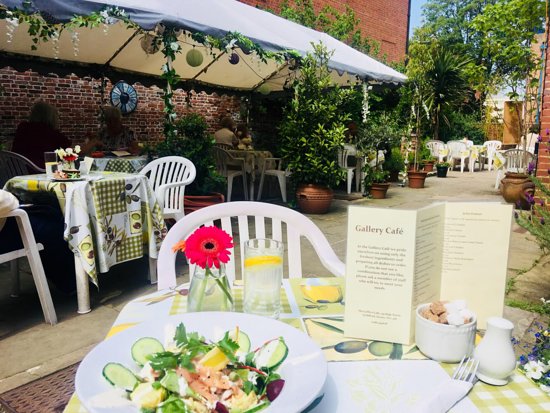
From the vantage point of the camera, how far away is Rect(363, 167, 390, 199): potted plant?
7188 millimetres

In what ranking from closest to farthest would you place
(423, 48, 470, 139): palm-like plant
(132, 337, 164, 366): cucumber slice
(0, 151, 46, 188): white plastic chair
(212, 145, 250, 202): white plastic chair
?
(132, 337, 164, 366): cucumber slice → (0, 151, 46, 188): white plastic chair → (212, 145, 250, 202): white plastic chair → (423, 48, 470, 139): palm-like plant

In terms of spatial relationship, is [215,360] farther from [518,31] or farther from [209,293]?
[518,31]

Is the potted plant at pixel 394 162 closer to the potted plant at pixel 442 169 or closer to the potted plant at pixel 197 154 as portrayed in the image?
the potted plant at pixel 442 169

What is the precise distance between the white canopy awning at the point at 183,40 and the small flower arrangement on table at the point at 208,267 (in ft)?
10.9

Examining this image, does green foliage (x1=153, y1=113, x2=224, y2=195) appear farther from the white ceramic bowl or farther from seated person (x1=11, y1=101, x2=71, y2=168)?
the white ceramic bowl

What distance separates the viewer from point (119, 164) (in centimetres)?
456

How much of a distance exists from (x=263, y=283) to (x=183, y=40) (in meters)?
5.84

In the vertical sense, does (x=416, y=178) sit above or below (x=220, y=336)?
below

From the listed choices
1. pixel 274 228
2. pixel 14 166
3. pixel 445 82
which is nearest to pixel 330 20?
pixel 445 82

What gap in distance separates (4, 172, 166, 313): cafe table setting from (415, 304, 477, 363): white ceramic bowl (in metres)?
2.28

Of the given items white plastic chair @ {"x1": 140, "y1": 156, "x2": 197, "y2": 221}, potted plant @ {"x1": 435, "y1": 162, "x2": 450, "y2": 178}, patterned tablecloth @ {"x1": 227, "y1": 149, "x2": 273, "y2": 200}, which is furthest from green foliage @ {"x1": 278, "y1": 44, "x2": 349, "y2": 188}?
potted plant @ {"x1": 435, "y1": 162, "x2": 450, "y2": 178}

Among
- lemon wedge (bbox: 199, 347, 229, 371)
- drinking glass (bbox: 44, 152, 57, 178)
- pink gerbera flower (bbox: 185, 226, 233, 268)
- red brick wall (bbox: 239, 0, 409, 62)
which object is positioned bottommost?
lemon wedge (bbox: 199, 347, 229, 371)

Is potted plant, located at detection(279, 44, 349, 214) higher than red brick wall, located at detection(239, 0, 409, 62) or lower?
lower

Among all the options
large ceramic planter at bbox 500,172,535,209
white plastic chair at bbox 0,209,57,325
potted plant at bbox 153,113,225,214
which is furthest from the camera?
large ceramic planter at bbox 500,172,535,209
